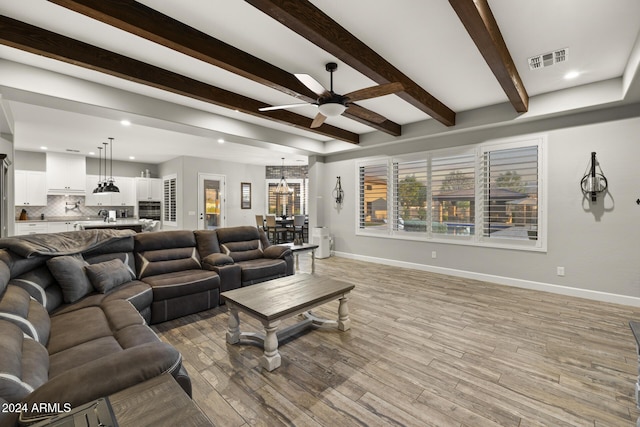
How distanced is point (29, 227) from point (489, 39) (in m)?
9.82

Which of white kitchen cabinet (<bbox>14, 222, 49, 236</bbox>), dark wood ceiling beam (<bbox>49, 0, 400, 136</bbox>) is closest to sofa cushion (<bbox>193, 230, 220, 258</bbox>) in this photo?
dark wood ceiling beam (<bbox>49, 0, 400, 136</bbox>)

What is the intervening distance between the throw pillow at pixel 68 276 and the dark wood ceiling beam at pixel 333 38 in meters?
2.67

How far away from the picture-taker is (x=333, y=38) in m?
2.40

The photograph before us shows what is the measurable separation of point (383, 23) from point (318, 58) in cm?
78

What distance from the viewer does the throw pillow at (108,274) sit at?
2736 millimetres

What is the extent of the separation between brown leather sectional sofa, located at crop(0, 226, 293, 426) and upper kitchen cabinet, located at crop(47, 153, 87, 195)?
6.20 m

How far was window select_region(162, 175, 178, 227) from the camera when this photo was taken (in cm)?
869

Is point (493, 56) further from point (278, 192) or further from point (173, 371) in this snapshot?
point (278, 192)

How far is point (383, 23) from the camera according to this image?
96.3 inches

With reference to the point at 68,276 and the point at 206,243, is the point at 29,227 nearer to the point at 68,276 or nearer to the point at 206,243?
the point at 206,243

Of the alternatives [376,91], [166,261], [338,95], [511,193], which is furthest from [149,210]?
[511,193]

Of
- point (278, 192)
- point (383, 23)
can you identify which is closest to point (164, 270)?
point (383, 23)

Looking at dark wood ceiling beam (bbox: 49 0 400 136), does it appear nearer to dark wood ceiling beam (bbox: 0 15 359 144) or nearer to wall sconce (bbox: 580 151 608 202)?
dark wood ceiling beam (bbox: 0 15 359 144)

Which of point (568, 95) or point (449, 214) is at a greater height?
point (568, 95)
